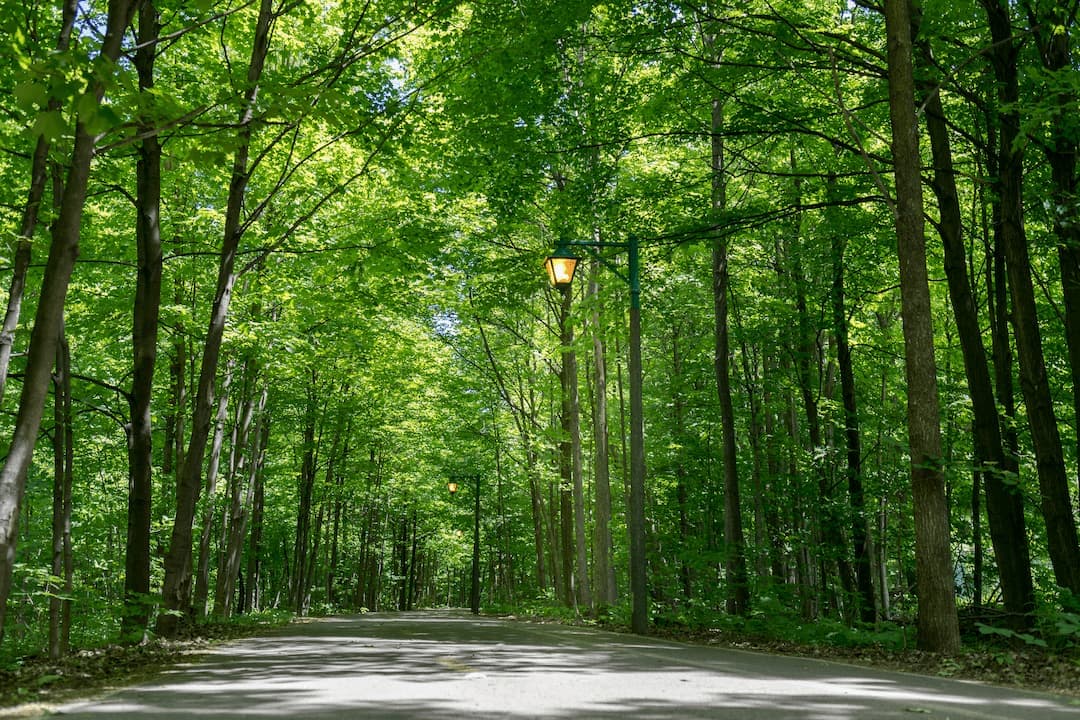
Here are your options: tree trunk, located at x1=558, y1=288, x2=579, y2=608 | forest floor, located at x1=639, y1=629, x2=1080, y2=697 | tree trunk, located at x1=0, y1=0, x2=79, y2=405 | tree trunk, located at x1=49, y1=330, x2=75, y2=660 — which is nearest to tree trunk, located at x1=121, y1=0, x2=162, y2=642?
tree trunk, located at x1=0, y1=0, x2=79, y2=405

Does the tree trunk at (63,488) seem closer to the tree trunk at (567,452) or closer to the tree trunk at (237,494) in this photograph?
the tree trunk at (237,494)

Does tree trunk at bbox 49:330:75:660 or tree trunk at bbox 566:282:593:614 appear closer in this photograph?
tree trunk at bbox 49:330:75:660

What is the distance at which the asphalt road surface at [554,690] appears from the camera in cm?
494

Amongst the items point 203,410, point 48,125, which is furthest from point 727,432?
point 48,125

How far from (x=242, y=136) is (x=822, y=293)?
1254cm

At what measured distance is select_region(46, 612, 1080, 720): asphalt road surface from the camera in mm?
4945

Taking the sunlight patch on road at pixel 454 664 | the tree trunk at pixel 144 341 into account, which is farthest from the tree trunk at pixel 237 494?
the sunlight patch on road at pixel 454 664

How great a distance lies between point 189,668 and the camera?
8180mm

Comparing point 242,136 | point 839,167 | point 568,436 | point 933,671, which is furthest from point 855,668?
point 568,436

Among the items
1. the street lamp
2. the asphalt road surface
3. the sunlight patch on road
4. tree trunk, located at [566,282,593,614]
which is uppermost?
the street lamp

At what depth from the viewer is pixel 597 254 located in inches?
563

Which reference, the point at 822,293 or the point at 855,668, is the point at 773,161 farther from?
the point at 855,668

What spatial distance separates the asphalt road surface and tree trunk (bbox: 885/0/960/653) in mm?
1589

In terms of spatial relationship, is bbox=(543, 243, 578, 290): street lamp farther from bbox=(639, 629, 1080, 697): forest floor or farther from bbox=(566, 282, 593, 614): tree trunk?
bbox=(566, 282, 593, 614): tree trunk
